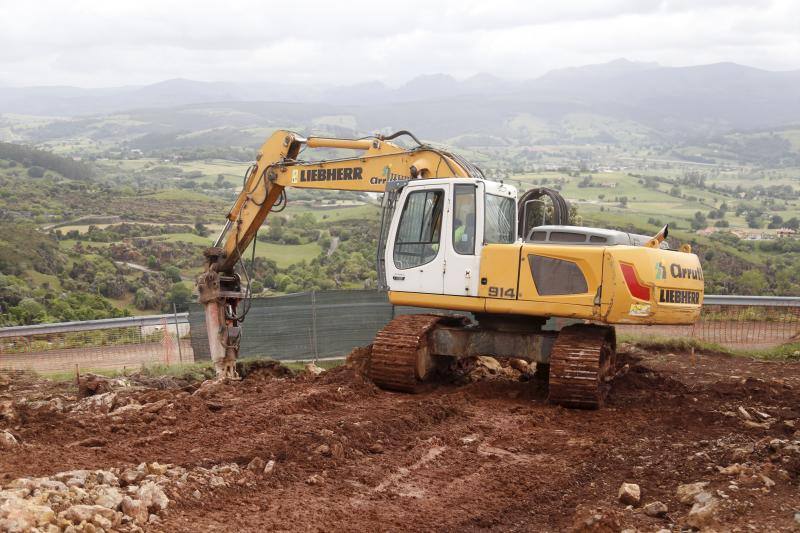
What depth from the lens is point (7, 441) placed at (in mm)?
8836

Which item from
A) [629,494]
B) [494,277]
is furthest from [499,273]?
[629,494]

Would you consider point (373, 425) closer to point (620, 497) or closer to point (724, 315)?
point (620, 497)

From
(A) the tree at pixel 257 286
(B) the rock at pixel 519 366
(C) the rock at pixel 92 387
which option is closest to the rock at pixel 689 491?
(B) the rock at pixel 519 366

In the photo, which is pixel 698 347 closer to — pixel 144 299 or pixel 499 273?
pixel 499 273

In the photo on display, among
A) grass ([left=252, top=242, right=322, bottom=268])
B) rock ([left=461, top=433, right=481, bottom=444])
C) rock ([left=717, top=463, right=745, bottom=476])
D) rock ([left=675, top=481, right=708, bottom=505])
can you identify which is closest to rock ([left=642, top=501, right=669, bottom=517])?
rock ([left=675, top=481, right=708, bottom=505])

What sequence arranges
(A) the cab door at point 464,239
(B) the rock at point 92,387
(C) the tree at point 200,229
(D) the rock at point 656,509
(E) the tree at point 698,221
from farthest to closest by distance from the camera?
1. (E) the tree at point 698,221
2. (C) the tree at point 200,229
3. (B) the rock at point 92,387
4. (A) the cab door at point 464,239
5. (D) the rock at point 656,509

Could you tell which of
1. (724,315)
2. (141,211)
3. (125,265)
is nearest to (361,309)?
(724,315)

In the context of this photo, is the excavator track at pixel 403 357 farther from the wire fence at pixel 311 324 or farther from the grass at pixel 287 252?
the grass at pixel 287 252

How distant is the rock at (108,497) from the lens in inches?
274

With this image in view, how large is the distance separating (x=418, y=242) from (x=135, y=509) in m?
6.17

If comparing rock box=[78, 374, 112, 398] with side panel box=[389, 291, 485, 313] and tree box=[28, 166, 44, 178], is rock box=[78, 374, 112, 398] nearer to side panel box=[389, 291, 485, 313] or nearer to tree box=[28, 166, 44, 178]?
side panel box=[389, 291, 485, 313]

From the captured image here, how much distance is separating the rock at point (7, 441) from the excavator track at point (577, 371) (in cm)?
594

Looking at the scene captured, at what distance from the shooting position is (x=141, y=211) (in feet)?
181

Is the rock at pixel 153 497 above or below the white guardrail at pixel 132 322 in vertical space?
above
